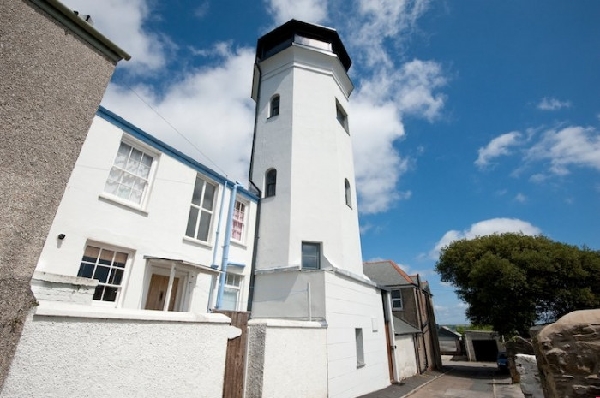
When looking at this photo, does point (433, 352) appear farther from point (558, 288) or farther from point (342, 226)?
point (342, 226)

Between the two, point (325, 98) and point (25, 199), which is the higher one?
point (325, 98)

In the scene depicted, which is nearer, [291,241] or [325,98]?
[291,241]

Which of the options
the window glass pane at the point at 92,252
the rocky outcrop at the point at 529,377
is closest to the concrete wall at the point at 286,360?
the window glass pane at the point at 92,252

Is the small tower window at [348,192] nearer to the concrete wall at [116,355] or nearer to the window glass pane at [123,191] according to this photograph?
the window glass pane at [123,191]

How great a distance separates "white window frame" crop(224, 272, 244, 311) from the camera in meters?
11.1

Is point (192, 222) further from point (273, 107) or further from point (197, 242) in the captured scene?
point (273, 107)

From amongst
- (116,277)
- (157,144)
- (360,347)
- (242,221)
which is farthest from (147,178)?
(360,347)

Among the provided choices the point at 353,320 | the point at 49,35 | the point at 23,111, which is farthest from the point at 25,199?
the point at 353,320

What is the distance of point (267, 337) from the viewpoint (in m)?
6.76

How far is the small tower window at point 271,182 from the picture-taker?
13.7m

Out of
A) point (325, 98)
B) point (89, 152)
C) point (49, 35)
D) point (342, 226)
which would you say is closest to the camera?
point (49, 35)

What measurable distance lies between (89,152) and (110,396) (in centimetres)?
612

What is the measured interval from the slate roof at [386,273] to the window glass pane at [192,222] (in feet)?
77.1

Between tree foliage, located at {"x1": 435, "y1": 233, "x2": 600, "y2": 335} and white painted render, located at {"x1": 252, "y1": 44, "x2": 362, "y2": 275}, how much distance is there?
52.5ft
